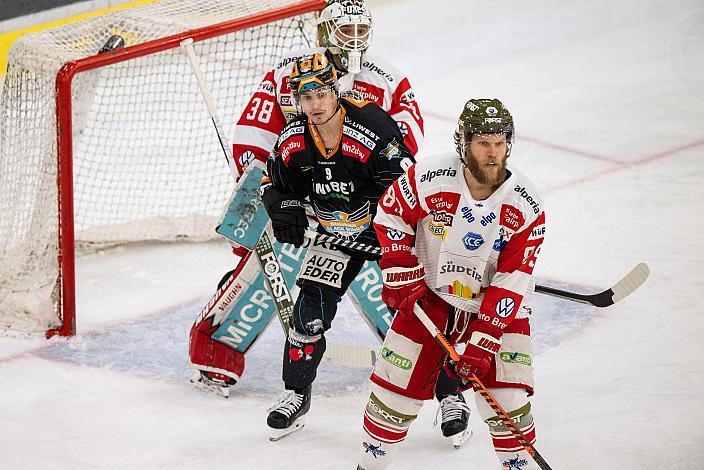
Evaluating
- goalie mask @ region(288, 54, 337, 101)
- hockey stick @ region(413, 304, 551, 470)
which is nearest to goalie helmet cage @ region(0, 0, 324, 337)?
goalie mask @ region(288, 54, 337, 101)

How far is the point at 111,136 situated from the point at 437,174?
2.88 m

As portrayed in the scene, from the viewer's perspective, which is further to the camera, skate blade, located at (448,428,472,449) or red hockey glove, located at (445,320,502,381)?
skate blade, located at (448,428,472,449)

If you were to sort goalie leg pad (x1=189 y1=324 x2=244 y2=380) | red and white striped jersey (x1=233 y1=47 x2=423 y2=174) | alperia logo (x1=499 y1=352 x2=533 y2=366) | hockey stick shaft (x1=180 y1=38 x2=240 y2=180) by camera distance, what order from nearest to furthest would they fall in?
1. alperia logo (x1=499 y1=352 x2=533 y2=366)
2. red and white striped jersey (x1=233 y1=47 x2=423 y2=174)
3. goalie leg pad (x1=189 y1=324 x2=244 y2=380)
4. hockey stick shaft (x1=180 y1=38 x2=240 y2=180)

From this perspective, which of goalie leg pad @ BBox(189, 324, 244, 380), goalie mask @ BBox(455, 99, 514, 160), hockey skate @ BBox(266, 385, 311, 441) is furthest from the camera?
goalie leg pad @ BBox(189, 324, 244, 380)

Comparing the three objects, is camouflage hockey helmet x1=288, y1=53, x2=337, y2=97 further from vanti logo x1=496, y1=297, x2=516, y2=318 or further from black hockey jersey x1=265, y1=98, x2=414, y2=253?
vanti logo x1=496, y1=297, x2=516, y2=318

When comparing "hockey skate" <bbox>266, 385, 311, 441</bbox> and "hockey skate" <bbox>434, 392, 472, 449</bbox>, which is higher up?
"hockey skate" <bbox>434, 392, 472, 449</bbox>

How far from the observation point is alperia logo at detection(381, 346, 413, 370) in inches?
111

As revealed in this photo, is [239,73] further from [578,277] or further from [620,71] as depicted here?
[620,71]

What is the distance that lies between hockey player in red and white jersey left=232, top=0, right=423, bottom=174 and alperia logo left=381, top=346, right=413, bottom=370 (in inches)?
35.0

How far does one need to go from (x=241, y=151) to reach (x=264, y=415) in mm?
876

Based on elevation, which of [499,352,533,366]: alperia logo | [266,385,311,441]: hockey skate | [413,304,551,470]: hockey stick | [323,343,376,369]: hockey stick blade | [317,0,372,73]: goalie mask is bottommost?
[266,385,311,441]: hockey skate

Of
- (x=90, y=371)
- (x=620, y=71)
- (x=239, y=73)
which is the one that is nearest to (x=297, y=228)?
(x=90, y=371)

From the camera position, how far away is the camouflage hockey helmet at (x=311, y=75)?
124 inches

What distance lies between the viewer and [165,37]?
4.36 metres
